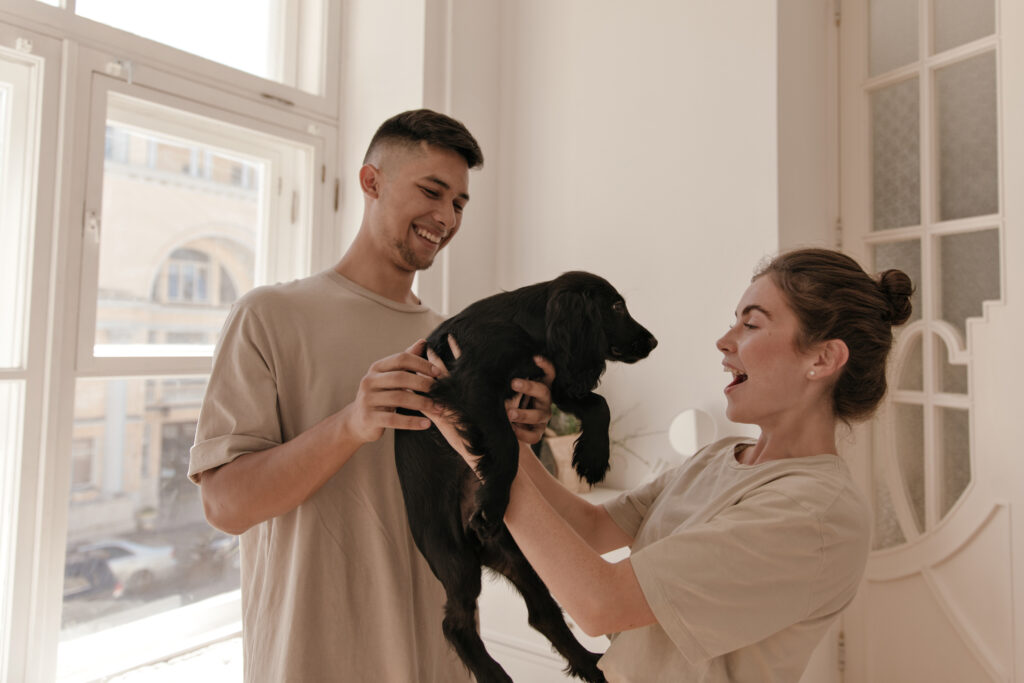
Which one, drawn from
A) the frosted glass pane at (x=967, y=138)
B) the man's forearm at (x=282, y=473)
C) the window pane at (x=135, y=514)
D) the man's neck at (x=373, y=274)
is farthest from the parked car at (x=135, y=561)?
the frosted glass pane at (x=967, y=138)

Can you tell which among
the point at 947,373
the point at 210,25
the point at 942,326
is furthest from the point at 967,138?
the point at 210,25

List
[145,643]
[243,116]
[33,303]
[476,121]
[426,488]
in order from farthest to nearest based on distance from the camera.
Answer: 1. [476,121]
2. [243,116]
3. [145,643]
4. [33,303]
5. [426,488]

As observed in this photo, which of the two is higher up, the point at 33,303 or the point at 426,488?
the point at 33,303

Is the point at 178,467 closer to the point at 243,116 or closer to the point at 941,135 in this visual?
the point at 243,116

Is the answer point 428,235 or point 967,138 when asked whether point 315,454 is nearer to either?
point 428,235

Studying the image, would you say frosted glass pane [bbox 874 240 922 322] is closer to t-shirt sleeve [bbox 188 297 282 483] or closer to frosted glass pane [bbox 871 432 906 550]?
frosted glass pane [bbox 871 432 906 550]

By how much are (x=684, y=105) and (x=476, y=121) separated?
93 centimetres

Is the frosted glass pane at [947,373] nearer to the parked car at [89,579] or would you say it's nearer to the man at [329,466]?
the man at [329,466]

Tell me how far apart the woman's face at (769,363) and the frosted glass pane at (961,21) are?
1637mm

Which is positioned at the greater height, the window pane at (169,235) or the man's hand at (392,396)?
the window pane at (169,235)

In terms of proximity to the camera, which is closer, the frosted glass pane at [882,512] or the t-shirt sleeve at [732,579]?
the t-shirt sleeve at [732,579]

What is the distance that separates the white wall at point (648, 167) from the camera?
2.29 m

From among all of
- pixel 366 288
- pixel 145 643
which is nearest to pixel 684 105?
pixel 366 288

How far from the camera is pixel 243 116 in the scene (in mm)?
2424
